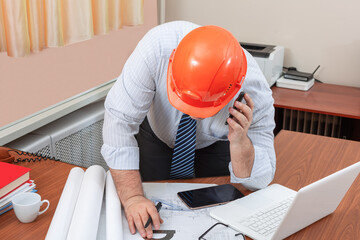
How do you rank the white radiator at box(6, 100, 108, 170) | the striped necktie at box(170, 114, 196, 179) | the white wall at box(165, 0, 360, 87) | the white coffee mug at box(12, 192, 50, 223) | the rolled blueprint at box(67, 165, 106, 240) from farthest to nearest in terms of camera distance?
the white wall at box(165, 0, 360, 87)
the white radiator at box(6, 100, 108, 170)
the striped necktie at box(170, 114, 196, 179)
the white coffee mug at box(12, 192, 50, 223)
the rolled blueprint at box(67, 165, 106, 240)

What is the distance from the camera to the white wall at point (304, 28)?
2.83 metres

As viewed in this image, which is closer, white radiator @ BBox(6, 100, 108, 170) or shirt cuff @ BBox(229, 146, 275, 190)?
shirt cuff @ BBox(229, 146, 275, 190)

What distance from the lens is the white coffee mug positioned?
1212 millimetres

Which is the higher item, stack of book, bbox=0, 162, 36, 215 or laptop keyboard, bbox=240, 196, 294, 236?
stack of book, bbox=0, 162, 36, 215

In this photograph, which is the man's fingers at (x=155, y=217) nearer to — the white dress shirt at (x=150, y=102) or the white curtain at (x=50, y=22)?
the white dress shirt at (x=150, y=102)

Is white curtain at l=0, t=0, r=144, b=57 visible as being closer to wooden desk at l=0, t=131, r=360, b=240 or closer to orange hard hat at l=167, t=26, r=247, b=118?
wooden desk at l=0, t=131, r=360, b=240

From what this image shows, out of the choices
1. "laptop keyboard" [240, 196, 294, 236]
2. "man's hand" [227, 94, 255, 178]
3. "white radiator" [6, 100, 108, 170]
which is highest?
"man's hand" [227, 94, 255, 178]

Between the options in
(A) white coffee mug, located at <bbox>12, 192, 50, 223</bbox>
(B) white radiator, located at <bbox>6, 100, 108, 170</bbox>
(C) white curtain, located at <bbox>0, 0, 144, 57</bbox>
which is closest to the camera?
(A) white coffee mug, located at <bbox>12, 192, 50, 223</bbox>

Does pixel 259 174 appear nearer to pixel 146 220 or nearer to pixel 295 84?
pixel 146 220

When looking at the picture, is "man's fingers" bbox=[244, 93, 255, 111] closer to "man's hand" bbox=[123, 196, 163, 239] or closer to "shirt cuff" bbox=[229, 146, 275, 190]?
"shirt cuff" bbox=[229, 146, 275, 190]

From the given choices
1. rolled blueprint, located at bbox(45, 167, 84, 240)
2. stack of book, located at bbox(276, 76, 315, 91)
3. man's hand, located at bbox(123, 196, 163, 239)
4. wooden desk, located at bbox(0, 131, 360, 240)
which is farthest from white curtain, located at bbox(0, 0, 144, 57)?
stack of book, located at bbox(276, 76, 315, 91)

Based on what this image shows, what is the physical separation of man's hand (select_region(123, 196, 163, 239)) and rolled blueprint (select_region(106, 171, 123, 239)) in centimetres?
3

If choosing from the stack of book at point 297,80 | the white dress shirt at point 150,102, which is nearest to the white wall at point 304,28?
the stack of book at point 297,80

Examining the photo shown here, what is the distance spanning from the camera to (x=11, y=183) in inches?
51.8
